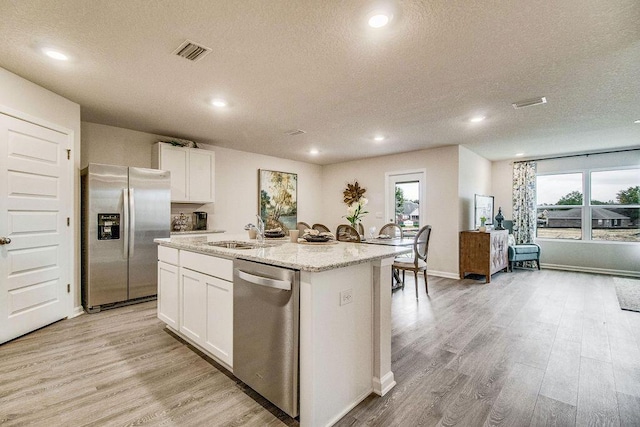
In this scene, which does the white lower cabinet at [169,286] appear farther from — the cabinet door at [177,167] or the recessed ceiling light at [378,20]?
the recessed ceiling light at [378,20]

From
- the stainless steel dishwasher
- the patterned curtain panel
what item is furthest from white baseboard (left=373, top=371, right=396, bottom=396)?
the patterned curtain panel

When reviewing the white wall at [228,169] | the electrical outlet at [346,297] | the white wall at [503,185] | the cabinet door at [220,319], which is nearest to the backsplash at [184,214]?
the white wall at [228,169]

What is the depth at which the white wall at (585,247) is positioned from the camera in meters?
5.55

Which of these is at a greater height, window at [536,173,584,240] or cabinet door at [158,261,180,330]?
window at [536,173,584,240]

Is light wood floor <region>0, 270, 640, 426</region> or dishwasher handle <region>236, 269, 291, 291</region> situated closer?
dishwasher handle <region>236, 269, 291, 291</region>

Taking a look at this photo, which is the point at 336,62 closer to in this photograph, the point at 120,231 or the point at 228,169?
the point at 120,231

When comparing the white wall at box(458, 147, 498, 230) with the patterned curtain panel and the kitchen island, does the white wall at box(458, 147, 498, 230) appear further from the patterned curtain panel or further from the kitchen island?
the kitchen island

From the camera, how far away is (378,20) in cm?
189

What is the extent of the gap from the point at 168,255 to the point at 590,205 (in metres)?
7.79

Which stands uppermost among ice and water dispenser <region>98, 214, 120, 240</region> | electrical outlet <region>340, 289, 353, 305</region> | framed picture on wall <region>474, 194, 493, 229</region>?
framed picture on wall <region>474, 194, 493, 229</region>

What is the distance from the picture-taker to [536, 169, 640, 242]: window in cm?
563

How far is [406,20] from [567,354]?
300 centimetres

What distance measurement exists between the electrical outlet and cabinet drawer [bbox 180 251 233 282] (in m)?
0.83

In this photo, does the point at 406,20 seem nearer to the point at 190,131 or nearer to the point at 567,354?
the point at 567,354
